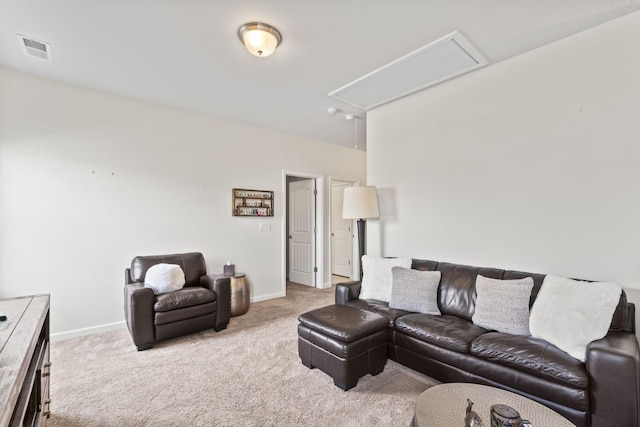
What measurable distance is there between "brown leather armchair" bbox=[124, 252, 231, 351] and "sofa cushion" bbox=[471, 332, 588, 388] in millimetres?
2476

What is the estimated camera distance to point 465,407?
1.33 m

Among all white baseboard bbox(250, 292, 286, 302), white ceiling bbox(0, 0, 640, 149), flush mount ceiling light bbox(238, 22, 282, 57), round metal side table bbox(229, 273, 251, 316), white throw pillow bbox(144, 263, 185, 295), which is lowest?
white baseboard bbox(250, 292, 286, 302)

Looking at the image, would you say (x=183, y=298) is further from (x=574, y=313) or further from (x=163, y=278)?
(x=574, y=313)

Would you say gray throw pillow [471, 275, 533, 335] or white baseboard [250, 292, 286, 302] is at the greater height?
gray throw pillow [471, 275, 533, 335]

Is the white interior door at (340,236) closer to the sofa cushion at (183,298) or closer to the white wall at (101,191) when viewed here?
the white wall at (101,191)

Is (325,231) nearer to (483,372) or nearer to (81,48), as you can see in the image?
(483,372)

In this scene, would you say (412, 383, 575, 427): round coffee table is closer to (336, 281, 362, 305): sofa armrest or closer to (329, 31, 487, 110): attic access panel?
(336, 281, 362, 305): sofa armrest

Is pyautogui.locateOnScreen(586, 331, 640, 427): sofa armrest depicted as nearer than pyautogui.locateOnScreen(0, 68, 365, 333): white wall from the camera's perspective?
Yes

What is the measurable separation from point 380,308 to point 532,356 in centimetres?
115

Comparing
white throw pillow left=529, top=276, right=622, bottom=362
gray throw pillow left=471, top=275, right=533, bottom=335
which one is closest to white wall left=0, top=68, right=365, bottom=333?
gray throw pillow left=471, top=275, right=533, bottom=335

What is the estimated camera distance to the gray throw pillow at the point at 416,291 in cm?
257

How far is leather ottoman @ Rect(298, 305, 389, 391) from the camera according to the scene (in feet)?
6.86

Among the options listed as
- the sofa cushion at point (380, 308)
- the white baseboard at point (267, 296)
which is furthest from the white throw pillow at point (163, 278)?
the sofa cushion at point (380, 308)

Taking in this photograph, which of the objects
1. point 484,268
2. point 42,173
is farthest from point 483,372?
point 42,173
